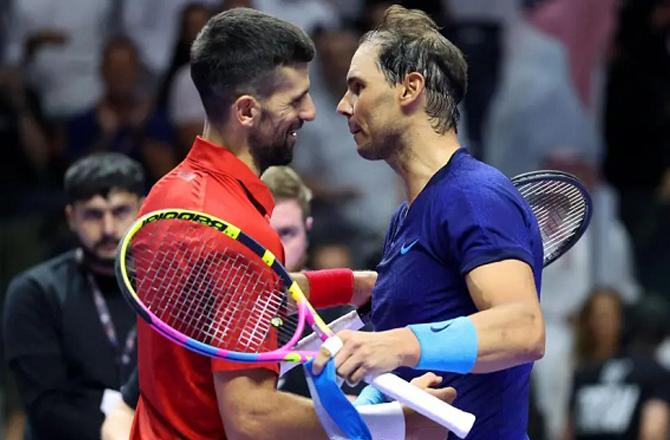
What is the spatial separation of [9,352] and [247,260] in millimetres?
2178

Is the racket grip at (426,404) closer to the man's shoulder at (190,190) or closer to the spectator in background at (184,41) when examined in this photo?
the man's shoulder at (190,190)

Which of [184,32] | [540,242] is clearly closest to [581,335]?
[184,32]

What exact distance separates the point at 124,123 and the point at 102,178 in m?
2.77

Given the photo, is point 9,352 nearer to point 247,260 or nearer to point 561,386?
point 247,260

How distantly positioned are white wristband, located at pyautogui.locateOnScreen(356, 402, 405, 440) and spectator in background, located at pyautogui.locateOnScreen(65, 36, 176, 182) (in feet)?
15.9

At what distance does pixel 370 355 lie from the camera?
3.54 metres

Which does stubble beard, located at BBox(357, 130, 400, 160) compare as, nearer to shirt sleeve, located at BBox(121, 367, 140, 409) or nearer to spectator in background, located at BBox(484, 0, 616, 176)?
shirt sleeve, located at BBox(121, 367, 140, 409)

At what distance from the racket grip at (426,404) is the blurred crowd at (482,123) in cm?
446

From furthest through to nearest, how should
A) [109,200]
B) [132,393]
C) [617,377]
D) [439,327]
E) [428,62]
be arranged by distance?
[617,377] < [109,200] < [132,393] < [428,62] < [439,327]

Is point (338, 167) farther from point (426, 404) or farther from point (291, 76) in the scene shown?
point (426, 404)

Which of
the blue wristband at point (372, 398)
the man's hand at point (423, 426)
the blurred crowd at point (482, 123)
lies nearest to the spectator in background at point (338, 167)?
the blurred crowd at point (482, 123)

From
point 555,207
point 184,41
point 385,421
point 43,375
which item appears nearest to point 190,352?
point 385,421

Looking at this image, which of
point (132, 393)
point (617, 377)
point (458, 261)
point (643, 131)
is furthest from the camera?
point (643, 131)

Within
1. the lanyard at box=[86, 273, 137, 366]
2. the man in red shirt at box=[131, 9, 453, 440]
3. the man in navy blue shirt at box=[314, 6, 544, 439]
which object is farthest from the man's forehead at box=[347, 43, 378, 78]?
the lanyard at box=[86, 273, 137, 366]
